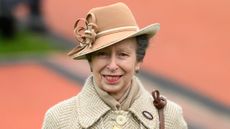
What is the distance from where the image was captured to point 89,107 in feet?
11.4

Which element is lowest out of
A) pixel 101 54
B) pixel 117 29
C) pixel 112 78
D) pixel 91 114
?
pixel 91 114

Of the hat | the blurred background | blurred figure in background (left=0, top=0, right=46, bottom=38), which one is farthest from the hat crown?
blurred figure in background (left=0, top=0, right=46, bottom=38)

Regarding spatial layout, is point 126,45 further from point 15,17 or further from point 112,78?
point 15,17

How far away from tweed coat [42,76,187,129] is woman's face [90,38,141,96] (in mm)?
118

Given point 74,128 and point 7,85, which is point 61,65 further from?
point 74,128

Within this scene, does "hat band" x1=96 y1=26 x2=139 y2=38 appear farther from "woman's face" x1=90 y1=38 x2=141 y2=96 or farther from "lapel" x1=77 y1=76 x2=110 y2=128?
"lapel" x1=77 y1=76 x2=110 y2=128

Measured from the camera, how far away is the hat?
132 inches

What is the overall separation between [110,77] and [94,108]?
219 millimetres

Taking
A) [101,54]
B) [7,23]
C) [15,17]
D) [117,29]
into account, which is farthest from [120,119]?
[15,17]

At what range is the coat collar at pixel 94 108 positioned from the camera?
3.42 meters

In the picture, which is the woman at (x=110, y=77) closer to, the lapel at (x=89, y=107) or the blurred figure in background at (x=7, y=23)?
the lapel at (x=89, y=107)

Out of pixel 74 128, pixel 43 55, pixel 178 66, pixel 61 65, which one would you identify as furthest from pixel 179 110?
pixel 43 55

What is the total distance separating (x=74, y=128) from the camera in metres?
3.44

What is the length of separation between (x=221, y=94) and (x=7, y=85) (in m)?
3.98
